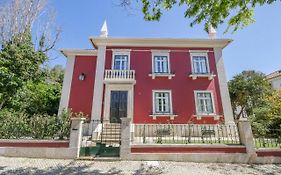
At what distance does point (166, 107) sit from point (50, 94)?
10.1 meters

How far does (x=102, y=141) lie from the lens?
29.5 feet

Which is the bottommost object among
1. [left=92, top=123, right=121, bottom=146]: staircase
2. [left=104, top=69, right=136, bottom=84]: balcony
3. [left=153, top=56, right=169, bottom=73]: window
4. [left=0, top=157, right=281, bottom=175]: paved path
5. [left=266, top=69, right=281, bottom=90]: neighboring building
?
[left=0, top=157, right=281, bottom=175]: paved path

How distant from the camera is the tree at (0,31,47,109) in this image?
10.8 m

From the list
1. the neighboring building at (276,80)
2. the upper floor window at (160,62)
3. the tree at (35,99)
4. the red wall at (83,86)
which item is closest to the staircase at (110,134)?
the red wall at (83,86)

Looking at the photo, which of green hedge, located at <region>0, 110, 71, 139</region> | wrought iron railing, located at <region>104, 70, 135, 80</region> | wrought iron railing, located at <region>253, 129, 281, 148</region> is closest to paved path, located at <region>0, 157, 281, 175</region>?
green hedge, located at <region>0, 110, 71, 139</region>

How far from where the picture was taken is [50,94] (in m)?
14.7

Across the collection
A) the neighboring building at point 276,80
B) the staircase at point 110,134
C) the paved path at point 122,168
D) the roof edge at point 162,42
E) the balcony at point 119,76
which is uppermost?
the neighboring building at point 276,80

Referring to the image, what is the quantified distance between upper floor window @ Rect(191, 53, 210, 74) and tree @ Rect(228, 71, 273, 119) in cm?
761

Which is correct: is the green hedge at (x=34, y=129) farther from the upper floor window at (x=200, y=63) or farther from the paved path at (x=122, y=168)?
the upper floor window at (x=200, y=63)

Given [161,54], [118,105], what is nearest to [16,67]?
[118,105]

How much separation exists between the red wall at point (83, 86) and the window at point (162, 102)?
469cm

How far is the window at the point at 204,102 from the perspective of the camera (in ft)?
39.3

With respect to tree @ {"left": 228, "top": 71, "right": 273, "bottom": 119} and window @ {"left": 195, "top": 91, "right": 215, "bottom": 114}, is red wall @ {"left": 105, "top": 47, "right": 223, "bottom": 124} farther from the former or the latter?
tree @ {"left": 228, "top": 71, "right": 273, "bottom": 119}

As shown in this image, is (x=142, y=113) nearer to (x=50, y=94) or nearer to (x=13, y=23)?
(x=50, y=94)
